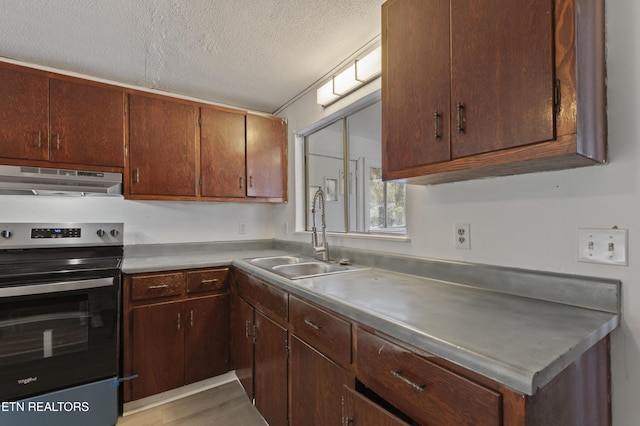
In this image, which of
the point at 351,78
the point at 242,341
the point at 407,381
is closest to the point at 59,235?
the point at 242,341

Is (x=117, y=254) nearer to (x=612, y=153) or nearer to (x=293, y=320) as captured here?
(x=293, y=320)

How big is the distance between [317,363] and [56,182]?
78.6 inches

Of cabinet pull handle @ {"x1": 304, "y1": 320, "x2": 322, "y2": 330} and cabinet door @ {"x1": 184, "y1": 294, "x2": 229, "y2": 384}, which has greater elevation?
cabinet pull handle @ {"x1": 304, "y1": 320, "x2": 322, "y2": 330}

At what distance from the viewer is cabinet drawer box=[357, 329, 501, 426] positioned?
67 cm

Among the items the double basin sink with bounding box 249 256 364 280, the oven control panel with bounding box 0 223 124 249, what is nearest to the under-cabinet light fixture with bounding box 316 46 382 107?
the double basin sink with bounding box 249 256 364 280

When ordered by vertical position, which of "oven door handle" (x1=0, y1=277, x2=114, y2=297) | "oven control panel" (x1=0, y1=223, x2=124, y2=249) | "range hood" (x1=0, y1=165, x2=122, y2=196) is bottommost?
"oven door handle" (x1=0, y1=277, x2=114, y2=297)

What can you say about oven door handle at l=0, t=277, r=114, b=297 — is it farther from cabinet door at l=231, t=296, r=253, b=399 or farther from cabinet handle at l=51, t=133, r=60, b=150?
cabinet handle at l=51, t=133, r=60, b=150

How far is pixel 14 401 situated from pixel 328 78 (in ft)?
8.76

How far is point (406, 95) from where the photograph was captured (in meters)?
1.21

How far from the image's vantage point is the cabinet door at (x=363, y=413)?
88 cm

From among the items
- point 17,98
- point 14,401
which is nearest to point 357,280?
point 14,401

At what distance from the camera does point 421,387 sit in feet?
2.58

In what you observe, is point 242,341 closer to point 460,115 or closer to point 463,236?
point 463,236

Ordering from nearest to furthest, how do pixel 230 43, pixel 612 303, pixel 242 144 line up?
1. pixel 612 303
2. pixel 230 43
3. pixel 242 144
